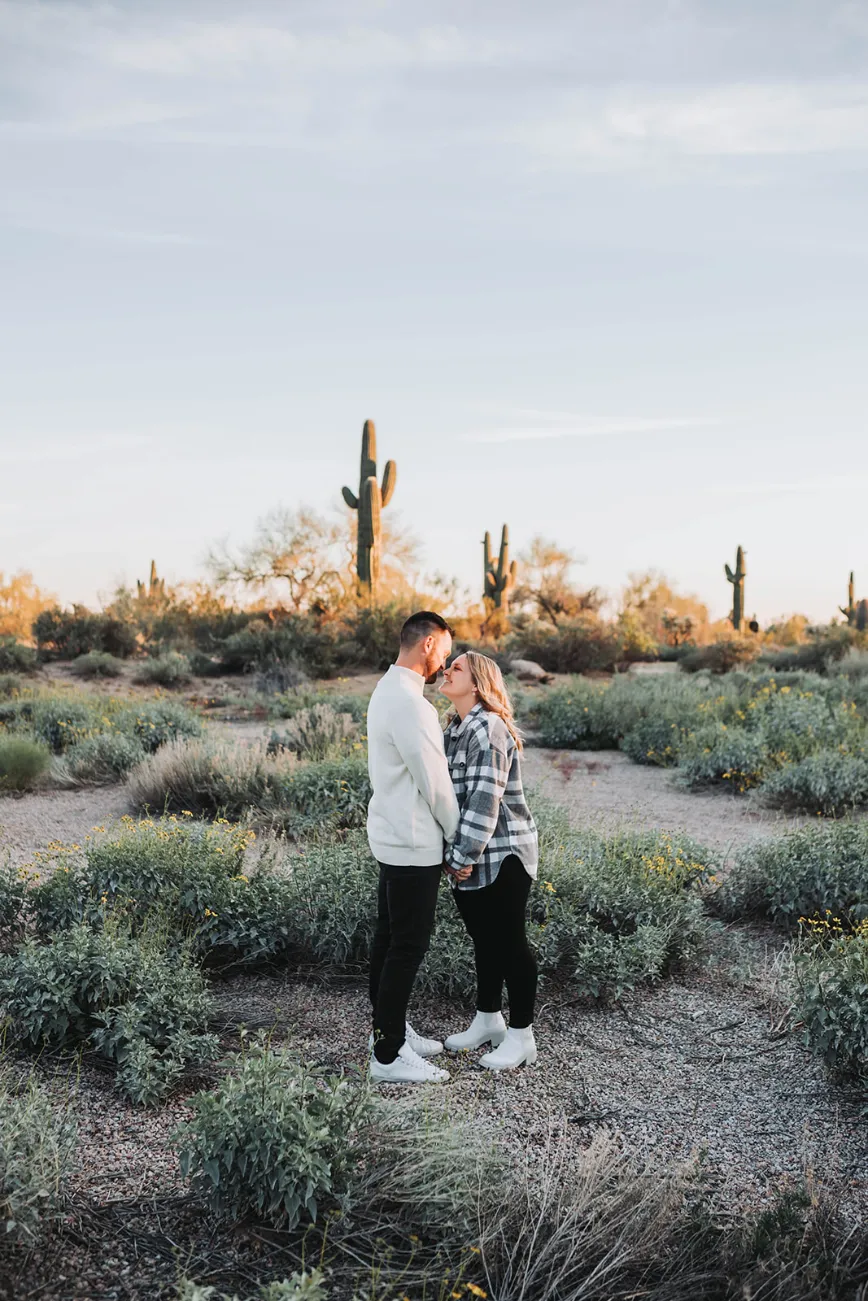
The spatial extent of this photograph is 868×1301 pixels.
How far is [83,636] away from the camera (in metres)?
24.3

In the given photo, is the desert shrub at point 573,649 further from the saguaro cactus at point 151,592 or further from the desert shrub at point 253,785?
the desert shrub at point 253,785

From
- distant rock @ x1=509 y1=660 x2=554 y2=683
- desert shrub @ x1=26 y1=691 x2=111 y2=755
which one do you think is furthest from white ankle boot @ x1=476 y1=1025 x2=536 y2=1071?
distant rock @ x1=509 y1=660 x2=554 y2=683

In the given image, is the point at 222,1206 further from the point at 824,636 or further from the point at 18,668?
the point at 824,636

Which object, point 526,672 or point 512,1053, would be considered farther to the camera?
point 526,672

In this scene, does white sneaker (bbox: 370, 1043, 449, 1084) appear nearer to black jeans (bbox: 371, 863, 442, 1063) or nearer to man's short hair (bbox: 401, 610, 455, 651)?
black jeans (bbox: 371, 863, 442, 1063)

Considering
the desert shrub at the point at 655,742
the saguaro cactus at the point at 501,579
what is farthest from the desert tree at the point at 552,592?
the desert shrub at the point at 655,742

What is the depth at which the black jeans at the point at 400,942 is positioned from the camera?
4129 millimetres

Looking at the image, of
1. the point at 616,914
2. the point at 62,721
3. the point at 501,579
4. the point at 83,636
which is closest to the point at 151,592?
the point at 83,636

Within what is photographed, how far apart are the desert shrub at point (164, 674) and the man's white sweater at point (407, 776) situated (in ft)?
56.6

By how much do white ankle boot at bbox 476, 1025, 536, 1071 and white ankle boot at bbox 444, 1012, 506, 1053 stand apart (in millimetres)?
118

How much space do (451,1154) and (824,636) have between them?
28.0 metres

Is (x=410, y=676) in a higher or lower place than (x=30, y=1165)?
higher

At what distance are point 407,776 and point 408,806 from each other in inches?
4.6

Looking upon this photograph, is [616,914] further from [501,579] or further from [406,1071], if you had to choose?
[501,579]
